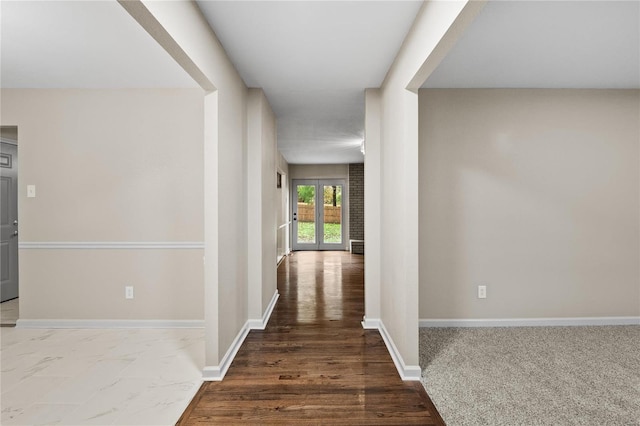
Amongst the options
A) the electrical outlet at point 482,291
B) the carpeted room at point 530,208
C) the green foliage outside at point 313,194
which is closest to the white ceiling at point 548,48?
the carpeted room at point 530,208

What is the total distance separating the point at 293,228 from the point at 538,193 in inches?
269

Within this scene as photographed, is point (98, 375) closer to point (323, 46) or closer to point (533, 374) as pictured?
point (323, 46)

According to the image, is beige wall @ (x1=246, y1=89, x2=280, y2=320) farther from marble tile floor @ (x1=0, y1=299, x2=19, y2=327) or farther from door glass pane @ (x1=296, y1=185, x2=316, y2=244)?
door glass pane @ (x1=296, y1=185, x2=316, y2=244)

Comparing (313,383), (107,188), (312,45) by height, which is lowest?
(313,383)

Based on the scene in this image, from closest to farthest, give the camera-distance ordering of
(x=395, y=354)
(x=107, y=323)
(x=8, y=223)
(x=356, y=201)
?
(x=395, y=354) → (x=107, y=323) → (x=8, y=223) → (x=356, y=201)

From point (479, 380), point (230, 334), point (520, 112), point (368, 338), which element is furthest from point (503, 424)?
point (520, 112)

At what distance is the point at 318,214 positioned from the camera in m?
9.38

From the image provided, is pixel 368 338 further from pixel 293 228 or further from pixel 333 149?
pixel 293 228

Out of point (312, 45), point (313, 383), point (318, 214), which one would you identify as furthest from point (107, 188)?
point (318, 214)

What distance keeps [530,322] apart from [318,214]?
257 inches

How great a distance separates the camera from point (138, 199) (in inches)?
131

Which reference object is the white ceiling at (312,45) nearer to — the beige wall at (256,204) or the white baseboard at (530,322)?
the beige wall at (256,204)

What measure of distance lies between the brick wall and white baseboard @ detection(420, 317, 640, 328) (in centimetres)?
566

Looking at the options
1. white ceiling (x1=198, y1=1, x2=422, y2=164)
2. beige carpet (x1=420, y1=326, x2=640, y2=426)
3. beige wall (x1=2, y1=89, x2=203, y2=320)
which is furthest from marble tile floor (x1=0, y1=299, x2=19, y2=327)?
beige carpet (x1=420, y1=326, x2=640, y2=426)
